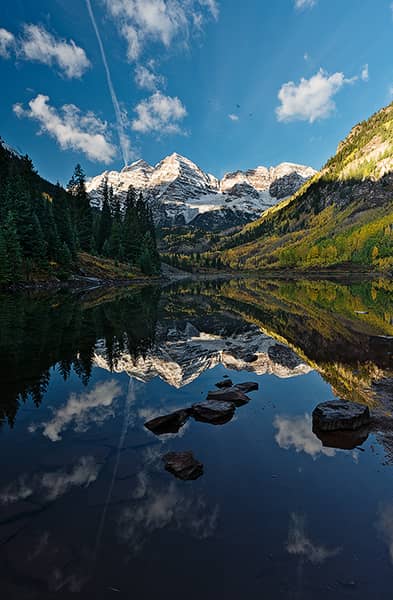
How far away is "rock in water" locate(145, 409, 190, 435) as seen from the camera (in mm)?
11727

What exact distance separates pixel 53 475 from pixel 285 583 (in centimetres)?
612

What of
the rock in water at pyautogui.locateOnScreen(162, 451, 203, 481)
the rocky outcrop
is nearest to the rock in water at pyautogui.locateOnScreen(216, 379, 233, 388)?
the rocky outcrop

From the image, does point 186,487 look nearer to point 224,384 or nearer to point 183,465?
point 183,465

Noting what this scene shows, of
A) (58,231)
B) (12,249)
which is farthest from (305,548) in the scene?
(58,231)

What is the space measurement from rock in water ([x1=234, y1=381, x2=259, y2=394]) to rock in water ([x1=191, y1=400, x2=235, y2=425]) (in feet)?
8.13

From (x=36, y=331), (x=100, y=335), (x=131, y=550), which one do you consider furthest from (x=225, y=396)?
(x=36, y=331)

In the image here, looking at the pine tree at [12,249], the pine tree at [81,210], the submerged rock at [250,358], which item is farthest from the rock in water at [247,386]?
the pine tree at [81,210]

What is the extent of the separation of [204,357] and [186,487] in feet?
44.6

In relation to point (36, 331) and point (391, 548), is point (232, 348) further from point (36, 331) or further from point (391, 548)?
point (391, 548)


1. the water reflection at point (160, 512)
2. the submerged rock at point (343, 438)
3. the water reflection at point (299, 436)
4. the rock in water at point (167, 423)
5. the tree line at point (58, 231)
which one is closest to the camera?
the water reflection at point (160, 512)

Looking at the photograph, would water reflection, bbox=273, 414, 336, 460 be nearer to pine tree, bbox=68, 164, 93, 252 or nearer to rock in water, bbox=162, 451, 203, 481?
rock in water, bbox=162, 451, 203, 481

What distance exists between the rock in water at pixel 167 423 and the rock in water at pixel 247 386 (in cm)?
431

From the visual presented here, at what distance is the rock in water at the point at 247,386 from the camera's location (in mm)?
16019

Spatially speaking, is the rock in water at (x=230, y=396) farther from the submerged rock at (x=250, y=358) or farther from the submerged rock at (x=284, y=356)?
the submerged rock at (x=250, y=358)
